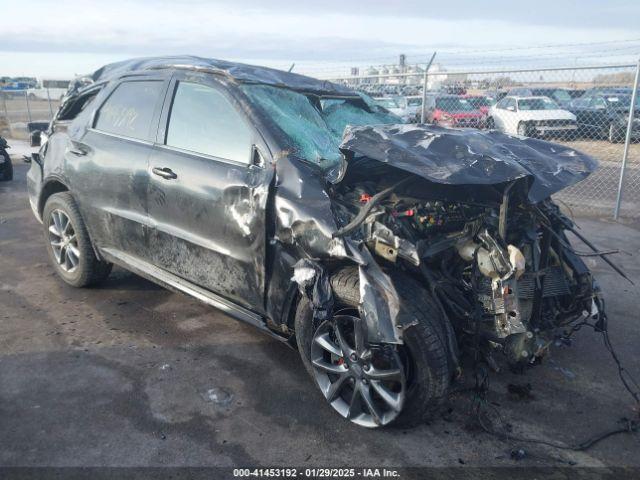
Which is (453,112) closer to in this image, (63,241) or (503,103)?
(503,103)

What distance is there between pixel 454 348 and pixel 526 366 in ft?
2.95

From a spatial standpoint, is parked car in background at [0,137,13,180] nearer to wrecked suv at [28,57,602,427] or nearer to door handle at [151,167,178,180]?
wrecked suv at [28,57,602,427]

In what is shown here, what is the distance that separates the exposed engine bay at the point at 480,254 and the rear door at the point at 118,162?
5.34 ft

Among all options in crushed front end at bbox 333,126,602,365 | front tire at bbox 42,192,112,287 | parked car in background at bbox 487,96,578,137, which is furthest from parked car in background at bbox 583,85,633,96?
front tire at bbox 42,192,112,287

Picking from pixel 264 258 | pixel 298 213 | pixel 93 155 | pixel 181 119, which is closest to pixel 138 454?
pixel 264 258

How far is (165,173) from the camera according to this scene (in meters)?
3.68

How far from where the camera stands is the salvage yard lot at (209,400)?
276 cm

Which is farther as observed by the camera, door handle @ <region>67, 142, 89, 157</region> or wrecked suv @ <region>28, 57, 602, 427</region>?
door handle @ <region>67, 142, 89, 157</region>

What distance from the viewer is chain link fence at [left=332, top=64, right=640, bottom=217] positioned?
9203 millimetres

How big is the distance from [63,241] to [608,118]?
38.1ft

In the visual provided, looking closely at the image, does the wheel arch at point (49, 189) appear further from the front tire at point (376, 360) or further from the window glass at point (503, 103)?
the window glass at point (503, 103)

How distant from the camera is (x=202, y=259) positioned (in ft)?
11.8

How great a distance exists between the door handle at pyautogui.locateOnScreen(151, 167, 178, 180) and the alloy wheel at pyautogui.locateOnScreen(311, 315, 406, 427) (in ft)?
4.77

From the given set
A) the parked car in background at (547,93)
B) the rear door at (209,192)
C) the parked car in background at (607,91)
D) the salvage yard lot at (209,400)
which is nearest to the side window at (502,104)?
the parked car in background at (547,93)
